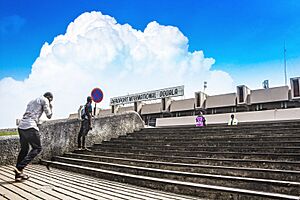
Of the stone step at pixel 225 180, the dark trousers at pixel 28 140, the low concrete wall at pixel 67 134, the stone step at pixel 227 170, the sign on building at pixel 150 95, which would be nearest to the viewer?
the stone step at pixel 225 180

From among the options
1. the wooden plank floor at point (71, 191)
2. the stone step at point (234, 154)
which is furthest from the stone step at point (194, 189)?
the stone step at point (234, 154)

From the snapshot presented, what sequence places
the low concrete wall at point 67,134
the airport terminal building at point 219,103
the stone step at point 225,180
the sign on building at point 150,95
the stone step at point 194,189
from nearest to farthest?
the stone step at point 194,189 < the stone step at point 225,180 < the low concrete wall at point 67,134 < the airport terminal building at point 219,103 < the sign on building at point 150,95

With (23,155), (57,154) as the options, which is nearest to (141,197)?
(23,155)

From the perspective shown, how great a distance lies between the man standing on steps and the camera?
16.3 ft

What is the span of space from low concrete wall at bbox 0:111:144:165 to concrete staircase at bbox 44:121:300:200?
480 mm

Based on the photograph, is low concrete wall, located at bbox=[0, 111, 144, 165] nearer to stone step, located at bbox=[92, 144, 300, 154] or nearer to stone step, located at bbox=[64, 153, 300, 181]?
stone step, located at bbox=[92, 144, 300, 154]

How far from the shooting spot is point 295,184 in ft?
12.0

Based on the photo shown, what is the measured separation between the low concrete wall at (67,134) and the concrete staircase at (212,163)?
48 cm

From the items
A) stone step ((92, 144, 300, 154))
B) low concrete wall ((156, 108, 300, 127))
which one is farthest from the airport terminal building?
stone step ((92, 144, 300, 154))

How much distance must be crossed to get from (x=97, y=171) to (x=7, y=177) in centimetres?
174

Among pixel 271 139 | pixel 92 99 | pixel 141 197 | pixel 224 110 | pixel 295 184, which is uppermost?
pixel 224 110

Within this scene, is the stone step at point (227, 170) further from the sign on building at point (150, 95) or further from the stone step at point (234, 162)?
the sign on building at point (150, 95)

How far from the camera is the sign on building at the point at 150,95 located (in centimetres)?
3038

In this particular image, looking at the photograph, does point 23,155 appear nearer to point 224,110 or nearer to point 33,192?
point 33,192
